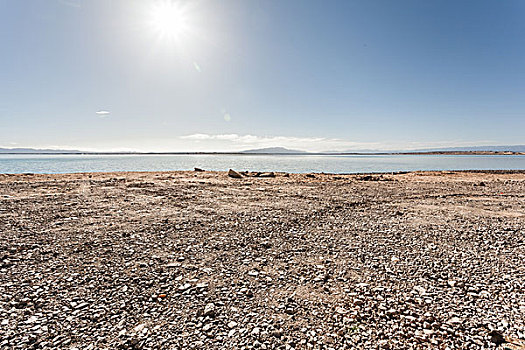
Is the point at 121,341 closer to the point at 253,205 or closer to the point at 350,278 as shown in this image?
the point at 350,278

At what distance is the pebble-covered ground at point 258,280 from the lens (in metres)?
3.52

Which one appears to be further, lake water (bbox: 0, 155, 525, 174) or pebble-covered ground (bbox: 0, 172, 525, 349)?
lake water (bbox: 0, 155, 525, 174)

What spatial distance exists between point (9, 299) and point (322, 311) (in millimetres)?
5315

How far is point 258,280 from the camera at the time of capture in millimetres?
5043

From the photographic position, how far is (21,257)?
5.95 m

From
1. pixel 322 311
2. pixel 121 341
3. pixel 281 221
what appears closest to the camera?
pixel 121 341

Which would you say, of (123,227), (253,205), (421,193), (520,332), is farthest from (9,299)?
(421,193)

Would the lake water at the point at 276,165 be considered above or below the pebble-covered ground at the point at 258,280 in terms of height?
above

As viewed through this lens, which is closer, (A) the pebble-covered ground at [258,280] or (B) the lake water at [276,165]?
(A) the pebble-covered ground at [258,280]

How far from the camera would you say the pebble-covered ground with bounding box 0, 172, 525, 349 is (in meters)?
3.52

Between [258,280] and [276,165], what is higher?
[276,165]

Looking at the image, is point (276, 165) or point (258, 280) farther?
point (276, 165)

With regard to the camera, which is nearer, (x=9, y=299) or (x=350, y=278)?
(x=9, y=299)

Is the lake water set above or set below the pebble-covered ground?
above
